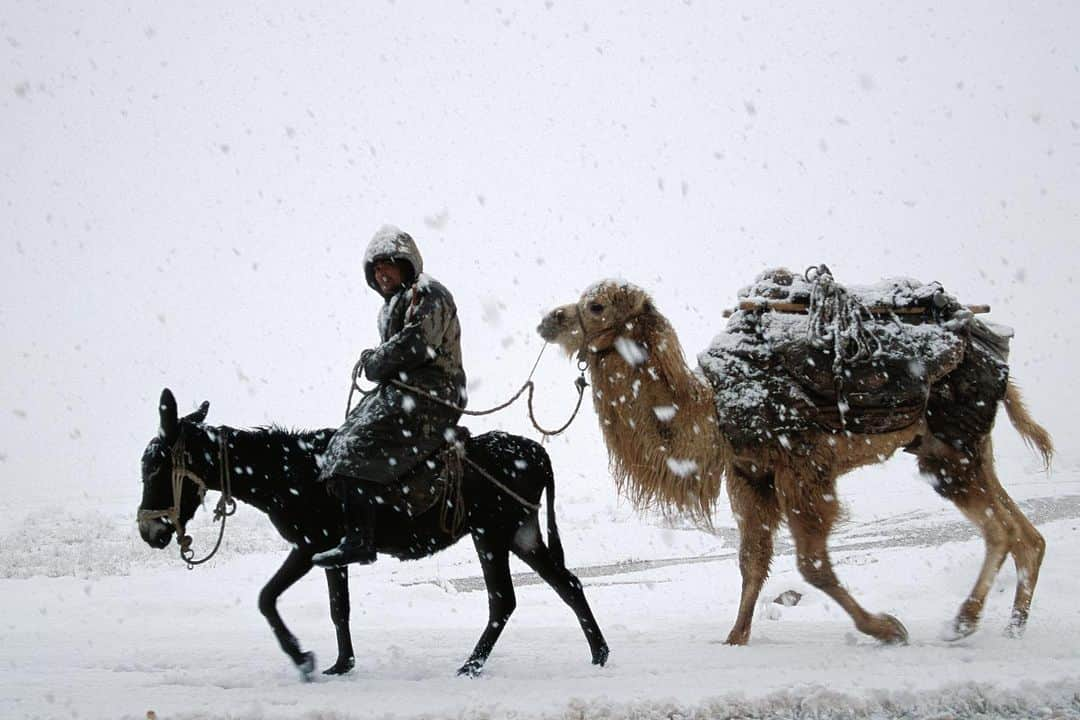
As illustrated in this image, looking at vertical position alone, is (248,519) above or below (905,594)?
above

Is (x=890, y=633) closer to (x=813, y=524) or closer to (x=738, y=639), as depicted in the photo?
(x=813, y=524)

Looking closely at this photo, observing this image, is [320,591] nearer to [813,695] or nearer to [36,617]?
[36,617]

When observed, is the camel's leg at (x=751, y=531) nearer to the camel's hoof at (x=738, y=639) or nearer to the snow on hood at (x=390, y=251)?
the camel's hoof at (x=738, y=639)

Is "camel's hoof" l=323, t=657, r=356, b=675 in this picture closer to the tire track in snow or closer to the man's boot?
the man's boot

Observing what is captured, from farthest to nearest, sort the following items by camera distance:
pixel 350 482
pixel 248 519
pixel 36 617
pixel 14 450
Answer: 1. pixel 14 450
2. pixel 248 519
3. pixel 36 617
4. pixel 350 482

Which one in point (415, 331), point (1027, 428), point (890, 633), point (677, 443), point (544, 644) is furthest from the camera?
point (1027, 428)

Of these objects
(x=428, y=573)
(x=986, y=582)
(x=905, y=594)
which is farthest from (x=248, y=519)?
(x=986, y=582)

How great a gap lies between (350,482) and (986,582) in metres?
4.51

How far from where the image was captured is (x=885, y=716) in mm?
3725

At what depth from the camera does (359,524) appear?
4914mm

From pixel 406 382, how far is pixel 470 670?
1.72m

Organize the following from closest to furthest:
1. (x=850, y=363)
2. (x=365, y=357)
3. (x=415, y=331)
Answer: (x=415, y=331)
(x=365, y=357)
(x=850, y=363)

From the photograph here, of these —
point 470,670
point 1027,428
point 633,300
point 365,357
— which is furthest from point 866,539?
point 365,357

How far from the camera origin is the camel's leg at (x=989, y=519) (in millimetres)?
6078
